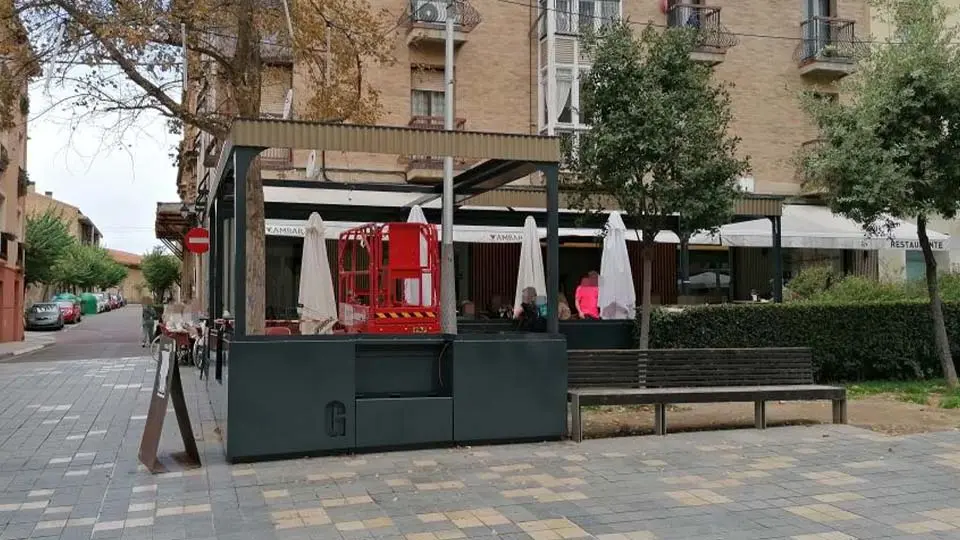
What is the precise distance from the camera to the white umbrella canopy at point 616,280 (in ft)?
41.5

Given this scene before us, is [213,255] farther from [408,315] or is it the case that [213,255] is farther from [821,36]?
[821,36]

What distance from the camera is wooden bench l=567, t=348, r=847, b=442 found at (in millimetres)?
8547

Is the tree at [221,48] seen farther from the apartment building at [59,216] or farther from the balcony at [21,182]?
the apartment building at [59,216]

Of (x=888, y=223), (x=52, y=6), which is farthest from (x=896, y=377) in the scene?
(x=52, y=6)

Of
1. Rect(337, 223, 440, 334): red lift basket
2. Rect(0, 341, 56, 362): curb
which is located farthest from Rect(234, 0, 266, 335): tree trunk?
Rect(0, 341, 56, 362): curb

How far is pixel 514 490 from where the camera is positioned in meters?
6.34

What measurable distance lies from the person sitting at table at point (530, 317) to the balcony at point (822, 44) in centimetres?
1617

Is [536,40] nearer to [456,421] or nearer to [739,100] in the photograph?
[739,100]

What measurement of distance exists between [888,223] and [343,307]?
27.0ft

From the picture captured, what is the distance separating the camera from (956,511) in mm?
5852

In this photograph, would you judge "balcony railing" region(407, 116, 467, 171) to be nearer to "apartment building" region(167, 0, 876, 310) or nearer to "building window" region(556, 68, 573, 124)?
"apartment building" region(167, 0, 876, 310)

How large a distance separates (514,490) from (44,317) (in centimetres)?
3983

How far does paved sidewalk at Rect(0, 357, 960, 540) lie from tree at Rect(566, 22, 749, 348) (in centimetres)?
354

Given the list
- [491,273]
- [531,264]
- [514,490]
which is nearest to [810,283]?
[531,264]
